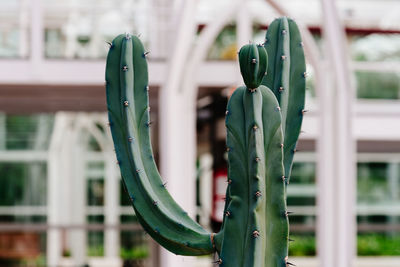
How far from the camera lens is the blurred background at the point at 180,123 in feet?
28.2

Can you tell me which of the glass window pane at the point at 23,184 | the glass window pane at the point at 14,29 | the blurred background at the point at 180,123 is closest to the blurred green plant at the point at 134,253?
the blurred background at the point at 180,123

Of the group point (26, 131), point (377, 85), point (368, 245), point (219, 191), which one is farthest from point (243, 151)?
point (368, 245)

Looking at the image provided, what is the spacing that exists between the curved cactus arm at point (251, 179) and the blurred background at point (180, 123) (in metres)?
3.52

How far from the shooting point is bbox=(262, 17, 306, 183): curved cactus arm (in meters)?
4.77

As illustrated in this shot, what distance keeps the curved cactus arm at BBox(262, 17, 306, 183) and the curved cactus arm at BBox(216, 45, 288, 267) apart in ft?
1.58

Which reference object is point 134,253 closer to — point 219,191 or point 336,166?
point 219,191

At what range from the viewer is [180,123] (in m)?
8.76

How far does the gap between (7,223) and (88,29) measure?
372cm

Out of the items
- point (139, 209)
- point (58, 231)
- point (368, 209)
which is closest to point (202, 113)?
point (58, 231)

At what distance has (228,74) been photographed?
1011 cm

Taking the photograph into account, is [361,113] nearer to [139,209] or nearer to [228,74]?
[228,74]

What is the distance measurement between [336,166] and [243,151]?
15.0 ft

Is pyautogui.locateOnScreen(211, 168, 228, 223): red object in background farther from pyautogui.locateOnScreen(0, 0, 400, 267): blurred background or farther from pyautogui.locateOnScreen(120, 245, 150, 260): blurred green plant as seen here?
pyautogui.locateOnScreen(120, 245, 150, 260): blurred green plant

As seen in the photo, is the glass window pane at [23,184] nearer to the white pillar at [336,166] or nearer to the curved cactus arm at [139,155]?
the white pillar at [336,166]
